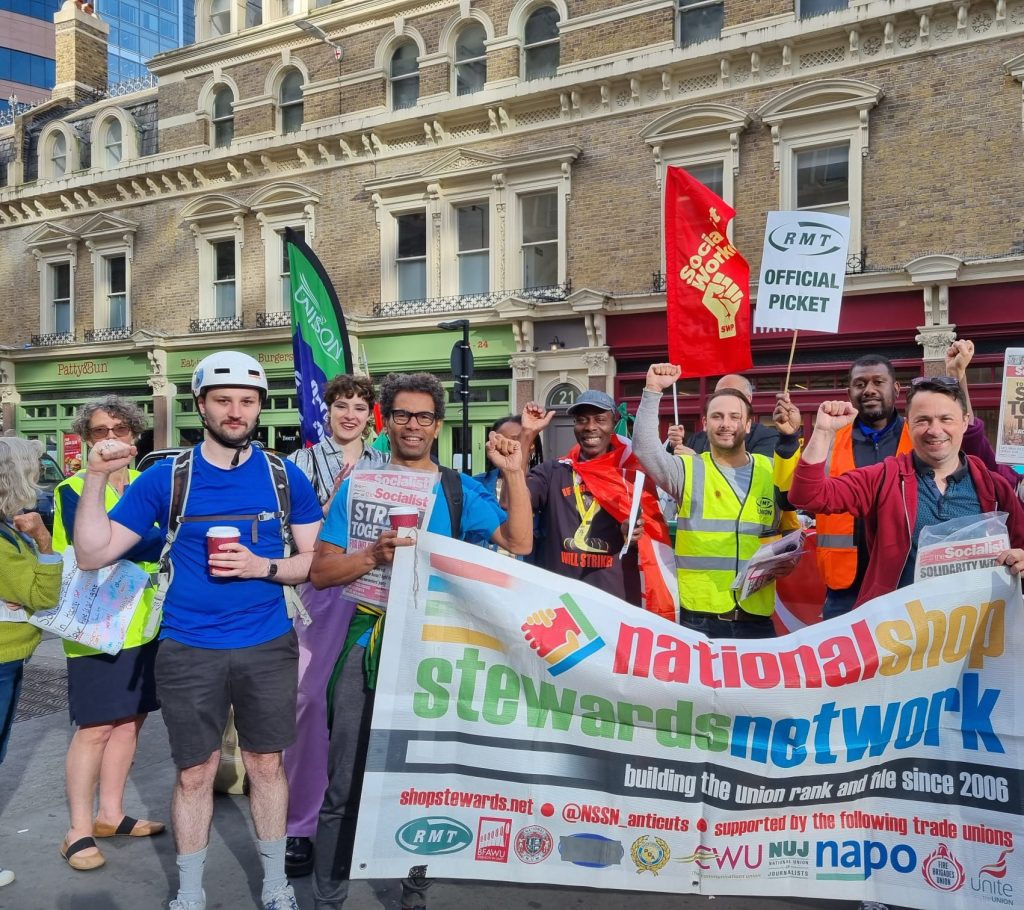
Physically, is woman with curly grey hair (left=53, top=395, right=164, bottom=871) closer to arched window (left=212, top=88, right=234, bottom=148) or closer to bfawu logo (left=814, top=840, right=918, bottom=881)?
bfawu logo (left=814, top=840, right=918, bottom=881)

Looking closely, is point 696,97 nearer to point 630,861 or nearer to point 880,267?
point 880,267

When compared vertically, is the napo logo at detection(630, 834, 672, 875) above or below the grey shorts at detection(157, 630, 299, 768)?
below

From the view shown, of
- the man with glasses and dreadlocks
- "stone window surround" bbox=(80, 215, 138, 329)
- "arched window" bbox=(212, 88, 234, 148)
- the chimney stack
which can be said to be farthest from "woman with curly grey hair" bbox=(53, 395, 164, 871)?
the chimney stack

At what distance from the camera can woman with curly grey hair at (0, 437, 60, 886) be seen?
356 centimetres

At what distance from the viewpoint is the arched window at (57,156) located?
2470 cm

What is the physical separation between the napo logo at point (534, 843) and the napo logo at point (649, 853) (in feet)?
0.97

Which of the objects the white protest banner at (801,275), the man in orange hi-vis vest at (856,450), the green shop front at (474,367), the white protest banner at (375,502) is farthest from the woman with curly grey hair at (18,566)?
the green shop front at (474,367)

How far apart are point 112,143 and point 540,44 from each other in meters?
13.2

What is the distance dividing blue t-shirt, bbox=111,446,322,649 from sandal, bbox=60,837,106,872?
1.41 m

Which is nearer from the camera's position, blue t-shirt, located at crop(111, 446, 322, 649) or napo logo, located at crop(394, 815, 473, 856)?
napo logo, located at crop(394, 815, 473, 856)

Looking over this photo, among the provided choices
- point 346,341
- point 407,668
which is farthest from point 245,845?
point 346,341

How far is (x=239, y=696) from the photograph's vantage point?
325cm

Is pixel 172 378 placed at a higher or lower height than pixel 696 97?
lower

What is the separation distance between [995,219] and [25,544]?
13945 millimetres
